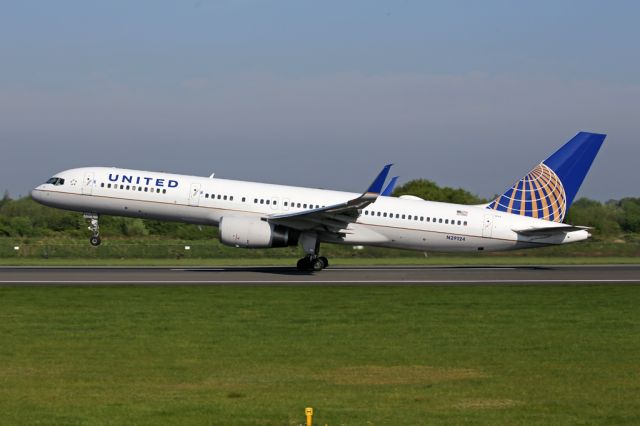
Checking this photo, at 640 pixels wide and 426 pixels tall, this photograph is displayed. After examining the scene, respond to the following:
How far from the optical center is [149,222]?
7700 centimetres

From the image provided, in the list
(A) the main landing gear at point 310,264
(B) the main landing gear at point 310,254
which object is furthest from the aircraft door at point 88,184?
(A) the main landing gear at point 310,264

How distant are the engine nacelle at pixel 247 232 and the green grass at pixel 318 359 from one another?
9374 millimetres

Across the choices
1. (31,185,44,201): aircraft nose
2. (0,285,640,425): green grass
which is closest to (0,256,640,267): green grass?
(31,185,44,201): aircraft nose

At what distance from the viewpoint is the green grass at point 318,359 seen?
1330cm

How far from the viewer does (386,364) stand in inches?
681

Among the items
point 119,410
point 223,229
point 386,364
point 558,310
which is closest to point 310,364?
point 386,364

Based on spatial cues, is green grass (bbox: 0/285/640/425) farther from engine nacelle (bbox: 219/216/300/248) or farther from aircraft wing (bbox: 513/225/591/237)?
aircraft wing (bbox: 513/225/591/237)

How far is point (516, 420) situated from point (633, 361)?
5.86 metres

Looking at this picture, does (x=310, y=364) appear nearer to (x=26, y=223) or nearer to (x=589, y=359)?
(x=589, y=359)

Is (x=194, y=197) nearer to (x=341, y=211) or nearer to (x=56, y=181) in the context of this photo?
(x=341, y=211)

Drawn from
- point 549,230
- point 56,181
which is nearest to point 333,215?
point 549,230

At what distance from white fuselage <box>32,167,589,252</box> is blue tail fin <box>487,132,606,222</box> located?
3.16 feet

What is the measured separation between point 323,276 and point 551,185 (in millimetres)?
12469

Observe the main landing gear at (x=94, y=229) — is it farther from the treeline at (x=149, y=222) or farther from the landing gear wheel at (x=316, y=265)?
the treeline at (x=149, y=222)
